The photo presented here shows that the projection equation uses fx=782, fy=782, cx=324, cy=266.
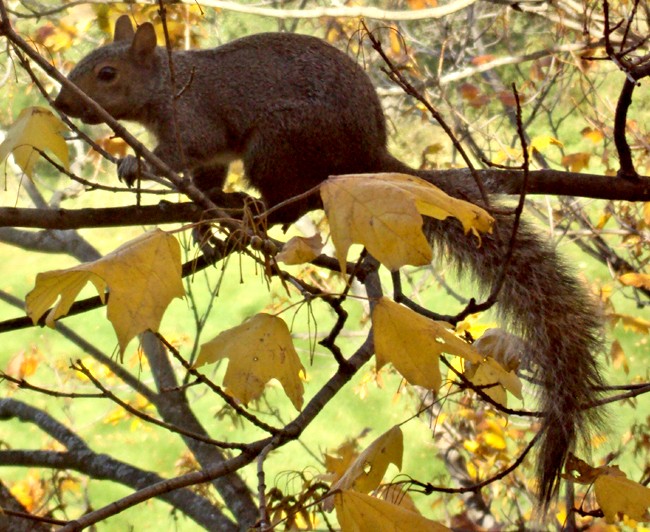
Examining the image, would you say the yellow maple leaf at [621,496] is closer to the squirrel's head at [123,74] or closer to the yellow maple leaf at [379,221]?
the yellow maple leaf at [379,221]

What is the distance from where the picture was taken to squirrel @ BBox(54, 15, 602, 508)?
1.21m

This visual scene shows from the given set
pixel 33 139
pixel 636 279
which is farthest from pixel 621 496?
pixel 636 279

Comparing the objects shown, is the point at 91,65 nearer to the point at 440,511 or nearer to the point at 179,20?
the point at 179,20

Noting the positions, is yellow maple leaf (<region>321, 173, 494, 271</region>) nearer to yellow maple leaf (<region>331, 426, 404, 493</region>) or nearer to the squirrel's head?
yellow maple leaf (<region>331, 426, 404, 493</region>)

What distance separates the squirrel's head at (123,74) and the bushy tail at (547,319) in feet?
1.97

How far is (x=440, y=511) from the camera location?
2.42m

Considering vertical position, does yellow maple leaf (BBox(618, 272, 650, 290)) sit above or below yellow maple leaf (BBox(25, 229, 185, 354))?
above

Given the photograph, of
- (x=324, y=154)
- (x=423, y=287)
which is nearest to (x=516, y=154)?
(x=423, y=287)

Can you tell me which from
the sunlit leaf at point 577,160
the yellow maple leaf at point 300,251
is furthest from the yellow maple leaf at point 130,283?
the sunlit leaf at point 577,160

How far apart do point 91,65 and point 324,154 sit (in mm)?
464

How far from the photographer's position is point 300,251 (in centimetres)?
59

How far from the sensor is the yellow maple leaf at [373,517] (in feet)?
1.78

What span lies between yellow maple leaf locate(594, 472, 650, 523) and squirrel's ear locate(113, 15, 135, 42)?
50.5 inches

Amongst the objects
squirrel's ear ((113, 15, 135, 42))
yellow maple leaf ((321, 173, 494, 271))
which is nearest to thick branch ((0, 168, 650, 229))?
yellow maple leaf ((321, 173, 494, 271))
